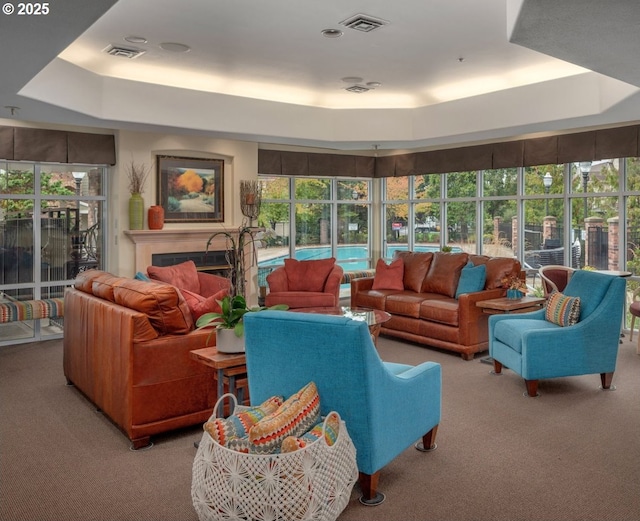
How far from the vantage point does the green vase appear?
7.30 meters

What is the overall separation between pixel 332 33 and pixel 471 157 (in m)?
4.06

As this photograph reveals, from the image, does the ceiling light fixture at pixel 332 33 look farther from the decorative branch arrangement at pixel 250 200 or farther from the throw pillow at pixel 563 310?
the decorative branch arrangement at pixel 250 200

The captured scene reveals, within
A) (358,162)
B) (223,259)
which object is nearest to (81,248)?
(223,259)

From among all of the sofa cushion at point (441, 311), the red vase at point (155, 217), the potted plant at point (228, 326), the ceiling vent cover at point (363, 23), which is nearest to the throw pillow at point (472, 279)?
the sofa cushion at point (441, 311)

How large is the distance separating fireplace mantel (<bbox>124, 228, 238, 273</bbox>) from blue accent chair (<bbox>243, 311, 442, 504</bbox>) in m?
4.78

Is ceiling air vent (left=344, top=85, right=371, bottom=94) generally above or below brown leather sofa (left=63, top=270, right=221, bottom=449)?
above

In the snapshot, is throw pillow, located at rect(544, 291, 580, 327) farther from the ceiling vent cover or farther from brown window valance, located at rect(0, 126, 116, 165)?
brown window valance, located at rect(0, 126, 116, 165)

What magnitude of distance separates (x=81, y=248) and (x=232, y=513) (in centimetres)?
578

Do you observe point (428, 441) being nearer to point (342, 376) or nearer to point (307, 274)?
point (342, 376)

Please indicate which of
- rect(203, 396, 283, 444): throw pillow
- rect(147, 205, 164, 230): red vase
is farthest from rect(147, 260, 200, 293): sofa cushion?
rect(203, 396, 283, 444): throw pillow

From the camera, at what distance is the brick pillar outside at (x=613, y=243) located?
7.11m

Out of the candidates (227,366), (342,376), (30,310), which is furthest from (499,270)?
(30,310)

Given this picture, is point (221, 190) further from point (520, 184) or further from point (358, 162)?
point (520, 184)

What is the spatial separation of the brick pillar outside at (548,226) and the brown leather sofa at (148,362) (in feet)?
18.2
